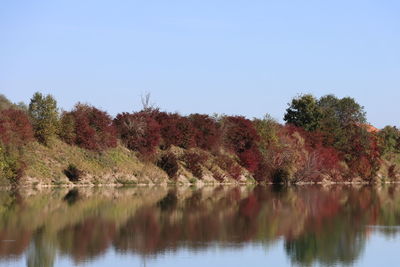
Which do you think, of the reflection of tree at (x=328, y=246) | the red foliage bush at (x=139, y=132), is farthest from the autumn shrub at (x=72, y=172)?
the reflection of tree at (x=328, y=246)

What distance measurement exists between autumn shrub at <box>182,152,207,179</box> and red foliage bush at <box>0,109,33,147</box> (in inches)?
625

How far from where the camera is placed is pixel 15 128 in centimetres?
5306

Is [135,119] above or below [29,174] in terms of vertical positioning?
above

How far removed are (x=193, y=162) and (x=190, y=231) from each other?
1479 inches

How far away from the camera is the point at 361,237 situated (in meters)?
28.1

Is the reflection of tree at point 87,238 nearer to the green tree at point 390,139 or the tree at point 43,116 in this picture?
the tree at point 43,116

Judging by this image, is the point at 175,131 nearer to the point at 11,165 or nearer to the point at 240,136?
the point at 240,136

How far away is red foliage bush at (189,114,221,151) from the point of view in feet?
234

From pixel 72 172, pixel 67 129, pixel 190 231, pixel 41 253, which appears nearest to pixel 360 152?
pixel 67 129

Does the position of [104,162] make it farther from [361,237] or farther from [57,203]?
[361,237]

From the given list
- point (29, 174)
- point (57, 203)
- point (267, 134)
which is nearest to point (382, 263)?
point (57, 203)

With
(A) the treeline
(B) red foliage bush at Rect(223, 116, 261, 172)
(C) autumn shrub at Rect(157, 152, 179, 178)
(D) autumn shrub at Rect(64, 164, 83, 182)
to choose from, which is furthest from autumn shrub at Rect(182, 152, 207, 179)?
(D) autumn shrub at Rect(64, 164, 83, 182)

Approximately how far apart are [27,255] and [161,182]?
41.0m

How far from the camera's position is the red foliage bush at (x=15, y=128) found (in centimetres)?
5144
